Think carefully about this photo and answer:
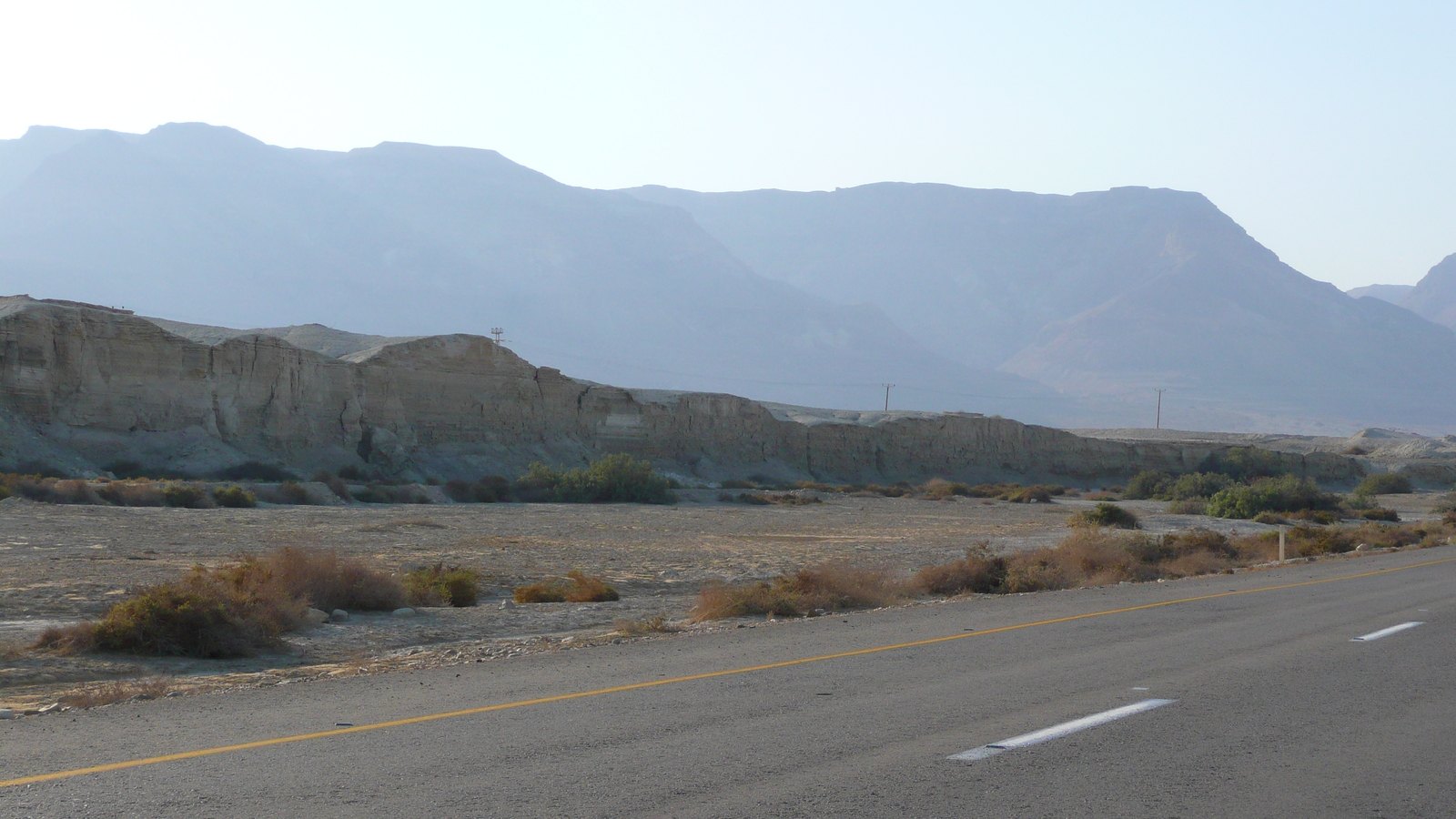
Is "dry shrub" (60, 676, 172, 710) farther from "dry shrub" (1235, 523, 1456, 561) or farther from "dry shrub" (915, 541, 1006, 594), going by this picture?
"dry shrub" (1235, 523, 1456, 561)

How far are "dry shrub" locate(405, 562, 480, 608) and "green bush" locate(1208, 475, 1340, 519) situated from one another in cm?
4092

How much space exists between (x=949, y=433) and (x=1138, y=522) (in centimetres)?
3519

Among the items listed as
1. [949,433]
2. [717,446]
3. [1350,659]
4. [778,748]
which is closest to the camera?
[778,748]

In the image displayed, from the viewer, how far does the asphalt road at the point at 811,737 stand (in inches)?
230

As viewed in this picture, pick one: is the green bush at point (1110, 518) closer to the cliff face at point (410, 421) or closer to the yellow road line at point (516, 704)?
the yellow road line at point (516, 704)

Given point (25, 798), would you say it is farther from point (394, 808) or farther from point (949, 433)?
point (949, 433)

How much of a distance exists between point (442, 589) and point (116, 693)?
798 centimetres

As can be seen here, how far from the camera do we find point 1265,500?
50.6 metres

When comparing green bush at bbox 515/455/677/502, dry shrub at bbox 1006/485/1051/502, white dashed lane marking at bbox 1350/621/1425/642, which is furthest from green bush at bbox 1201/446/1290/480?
white dashed lane marking at bbox 1350/621/1425/642

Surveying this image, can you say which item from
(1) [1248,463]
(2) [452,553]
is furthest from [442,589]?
(1) [1248,463]

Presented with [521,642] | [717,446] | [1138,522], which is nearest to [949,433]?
[717,446]

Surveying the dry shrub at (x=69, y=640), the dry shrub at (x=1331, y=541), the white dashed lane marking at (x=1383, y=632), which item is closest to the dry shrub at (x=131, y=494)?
the dry shrub at (x=69, y=640)

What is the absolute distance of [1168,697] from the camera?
28.7 feet

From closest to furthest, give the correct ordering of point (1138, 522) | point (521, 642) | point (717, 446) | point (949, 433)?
point (521, 642) → point (1138, 522) → point (717, 446) → point (949, 433)
